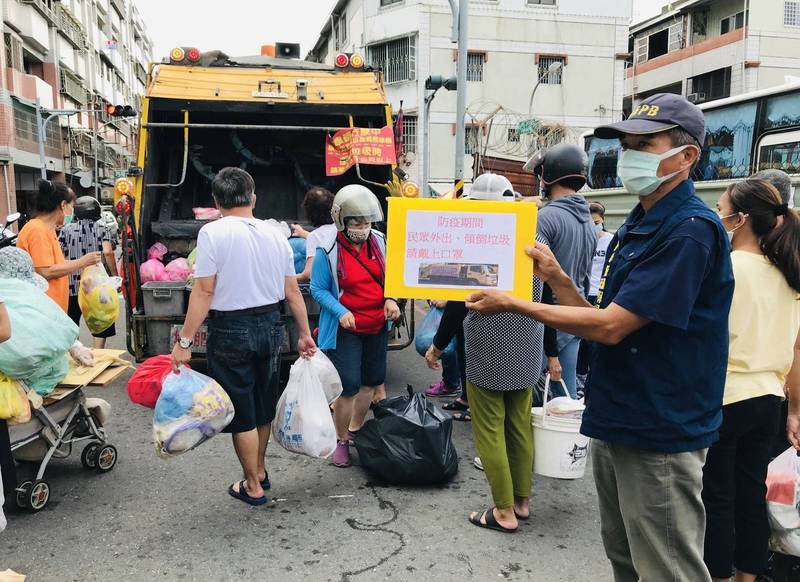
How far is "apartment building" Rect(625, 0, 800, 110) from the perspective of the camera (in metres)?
24.5

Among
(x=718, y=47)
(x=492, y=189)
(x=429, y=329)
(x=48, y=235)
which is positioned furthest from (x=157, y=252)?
(x=718, y=47)

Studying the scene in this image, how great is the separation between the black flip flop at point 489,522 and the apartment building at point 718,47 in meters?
24.7

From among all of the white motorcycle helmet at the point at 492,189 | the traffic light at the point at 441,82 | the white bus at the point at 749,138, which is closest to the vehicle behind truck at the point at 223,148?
the white motorcycle helmet at the point at 492,189

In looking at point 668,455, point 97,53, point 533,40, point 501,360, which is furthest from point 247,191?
point 97,53

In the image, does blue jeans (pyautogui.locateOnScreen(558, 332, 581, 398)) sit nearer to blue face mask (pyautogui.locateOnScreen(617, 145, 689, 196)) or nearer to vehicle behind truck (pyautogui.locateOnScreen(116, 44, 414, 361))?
vehicle behind truck (pyautogui.locateOnScreen(116, 44, 414, 361))

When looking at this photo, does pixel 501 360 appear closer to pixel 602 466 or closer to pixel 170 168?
pixel 602 466

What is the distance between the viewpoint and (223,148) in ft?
24.5

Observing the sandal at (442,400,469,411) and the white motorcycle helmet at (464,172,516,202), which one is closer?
the white motorcycle helmet at (464,172,516,202)

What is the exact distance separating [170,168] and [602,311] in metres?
6.24

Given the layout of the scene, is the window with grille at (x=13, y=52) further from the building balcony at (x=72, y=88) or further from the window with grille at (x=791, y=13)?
the window with grille at (x=791, y=13)

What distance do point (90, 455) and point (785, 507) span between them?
3.60 meters

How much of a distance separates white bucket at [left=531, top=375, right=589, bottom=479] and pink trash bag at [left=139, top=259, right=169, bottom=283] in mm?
3674

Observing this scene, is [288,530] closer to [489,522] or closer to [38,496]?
[489,522]

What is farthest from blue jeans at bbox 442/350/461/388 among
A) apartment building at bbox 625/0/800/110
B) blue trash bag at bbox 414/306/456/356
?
apartment building at bbox 625/0/800/110
